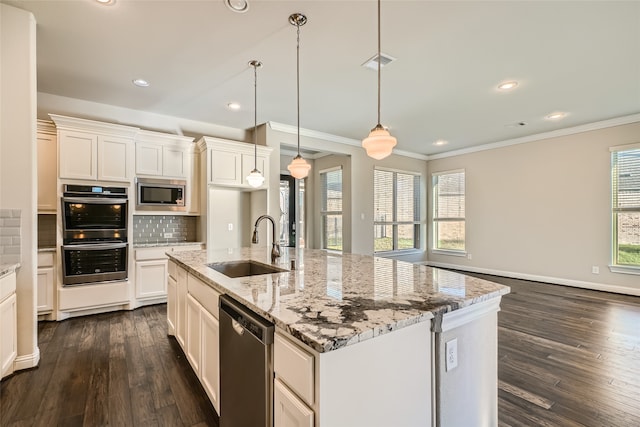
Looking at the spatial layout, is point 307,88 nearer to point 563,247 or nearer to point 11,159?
point 11,159

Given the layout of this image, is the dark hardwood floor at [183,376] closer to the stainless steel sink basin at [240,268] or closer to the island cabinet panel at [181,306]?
the island cabinet panel at [181,306]

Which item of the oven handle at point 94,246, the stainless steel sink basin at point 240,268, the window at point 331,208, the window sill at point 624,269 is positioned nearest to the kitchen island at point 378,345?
the stainless steel sink basin at point 240,268

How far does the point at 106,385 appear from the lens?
2.19 meters

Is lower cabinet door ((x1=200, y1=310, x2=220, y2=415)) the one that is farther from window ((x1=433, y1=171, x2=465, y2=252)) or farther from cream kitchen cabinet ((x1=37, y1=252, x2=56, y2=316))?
window ((x1=433, y1=171, x2=465, y2=252))

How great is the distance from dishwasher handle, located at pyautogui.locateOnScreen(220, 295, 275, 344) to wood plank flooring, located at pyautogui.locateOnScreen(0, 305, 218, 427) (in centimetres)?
85

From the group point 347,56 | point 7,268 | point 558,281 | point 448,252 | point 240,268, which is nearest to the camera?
point 7,268

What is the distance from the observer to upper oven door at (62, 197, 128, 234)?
3.45 metres

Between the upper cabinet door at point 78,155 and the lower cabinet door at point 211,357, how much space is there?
279 cm

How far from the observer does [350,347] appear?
99 centimetres

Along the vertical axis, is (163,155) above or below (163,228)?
above

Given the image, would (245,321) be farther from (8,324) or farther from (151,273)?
(151,273)

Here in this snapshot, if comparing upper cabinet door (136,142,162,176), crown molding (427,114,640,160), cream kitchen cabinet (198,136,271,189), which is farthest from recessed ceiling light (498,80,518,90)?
upper cabinet door (136,142,162,176)

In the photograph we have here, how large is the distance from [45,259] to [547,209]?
291 inches

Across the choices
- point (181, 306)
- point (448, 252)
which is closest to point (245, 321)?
point (181, 306)
